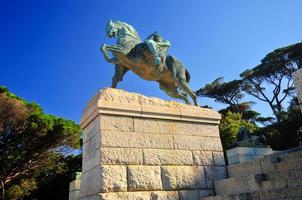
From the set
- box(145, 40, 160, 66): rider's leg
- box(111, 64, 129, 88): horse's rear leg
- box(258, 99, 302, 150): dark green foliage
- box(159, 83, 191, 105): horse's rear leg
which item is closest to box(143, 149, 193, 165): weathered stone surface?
box(159, 83, 191, 105): horse's rear leg

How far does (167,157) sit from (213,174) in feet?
3.26

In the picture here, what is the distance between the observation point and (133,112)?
564cm

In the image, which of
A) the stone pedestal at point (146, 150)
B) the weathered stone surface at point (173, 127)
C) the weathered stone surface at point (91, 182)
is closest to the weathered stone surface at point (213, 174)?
the stone pedestal at point (146, 150)

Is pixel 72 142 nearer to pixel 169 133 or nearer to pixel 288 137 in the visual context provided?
pixel 288 137

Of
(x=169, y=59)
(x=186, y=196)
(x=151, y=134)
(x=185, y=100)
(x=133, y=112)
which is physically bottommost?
(x=186, y=196)

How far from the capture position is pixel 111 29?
396 inches

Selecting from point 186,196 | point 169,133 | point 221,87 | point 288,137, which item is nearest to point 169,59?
point 169,133

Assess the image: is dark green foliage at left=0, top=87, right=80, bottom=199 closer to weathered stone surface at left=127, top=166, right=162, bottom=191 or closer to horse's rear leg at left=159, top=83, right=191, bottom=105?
horse's rear leg at left=159, top=83, right=191, bottom=105

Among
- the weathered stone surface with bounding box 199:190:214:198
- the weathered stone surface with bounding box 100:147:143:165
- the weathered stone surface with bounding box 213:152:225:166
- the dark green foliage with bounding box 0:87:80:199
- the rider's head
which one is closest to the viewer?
the weathered stone surface with bounding box 100:147:143:165

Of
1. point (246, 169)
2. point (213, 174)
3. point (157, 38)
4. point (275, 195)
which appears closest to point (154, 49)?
point (157, 38)

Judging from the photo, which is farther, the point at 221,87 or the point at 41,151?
the point at 221,87

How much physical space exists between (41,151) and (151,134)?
19.6m

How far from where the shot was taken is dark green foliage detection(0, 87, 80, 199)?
71.3 feet

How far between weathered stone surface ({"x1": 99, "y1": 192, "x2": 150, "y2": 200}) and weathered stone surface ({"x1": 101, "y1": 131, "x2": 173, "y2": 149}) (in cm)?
78
